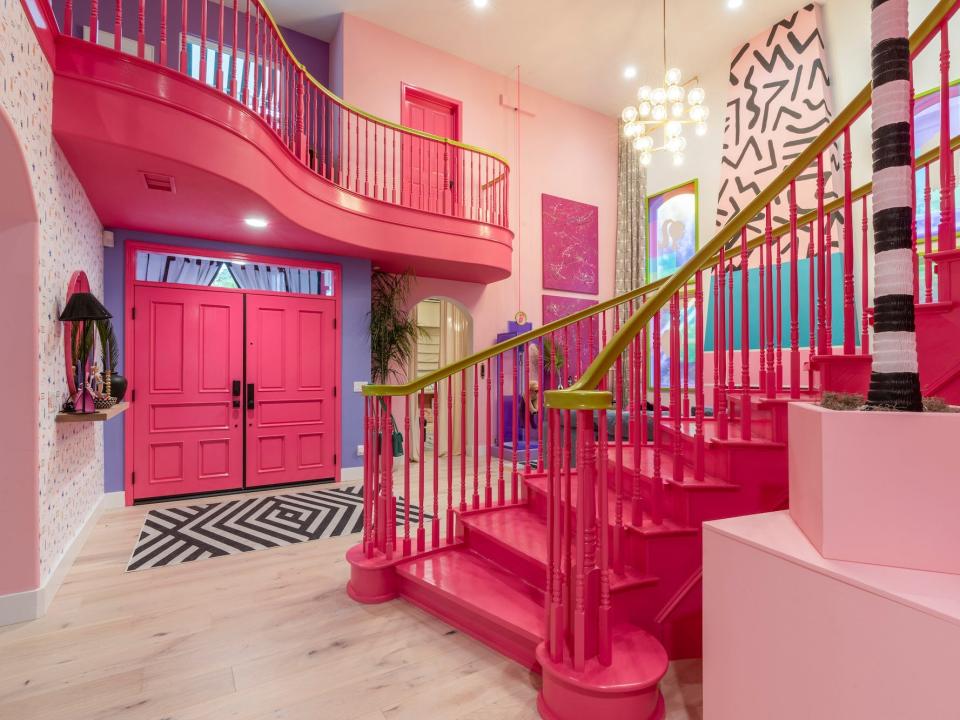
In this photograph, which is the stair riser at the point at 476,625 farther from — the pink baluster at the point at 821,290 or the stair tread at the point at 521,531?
the pink baluster at the point at 821,290

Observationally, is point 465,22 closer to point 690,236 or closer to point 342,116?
point 342,116

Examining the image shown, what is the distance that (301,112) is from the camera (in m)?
4.22

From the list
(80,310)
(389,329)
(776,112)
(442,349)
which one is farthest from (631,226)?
(80,310)

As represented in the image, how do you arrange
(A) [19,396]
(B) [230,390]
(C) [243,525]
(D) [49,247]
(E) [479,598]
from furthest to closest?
1. (B) [230,390]
2. (C) [243,525]
3. (D) [49,247]
4. (A) [19,396]
5. (E) [479,598]

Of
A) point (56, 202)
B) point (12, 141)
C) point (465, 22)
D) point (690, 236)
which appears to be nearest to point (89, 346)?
point (56, 202)

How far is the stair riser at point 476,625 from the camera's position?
1.99m

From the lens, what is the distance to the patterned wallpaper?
2.24 m

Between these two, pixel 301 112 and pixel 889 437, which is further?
pixel 301 112

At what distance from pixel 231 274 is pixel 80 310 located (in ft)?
7.05

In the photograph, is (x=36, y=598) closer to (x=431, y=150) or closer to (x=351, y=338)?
(x=351, y=338)

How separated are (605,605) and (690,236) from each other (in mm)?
6881

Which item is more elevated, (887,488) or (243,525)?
(887,488)

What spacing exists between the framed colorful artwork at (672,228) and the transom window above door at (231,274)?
4.98m

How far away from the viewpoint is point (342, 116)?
17.8 ft
